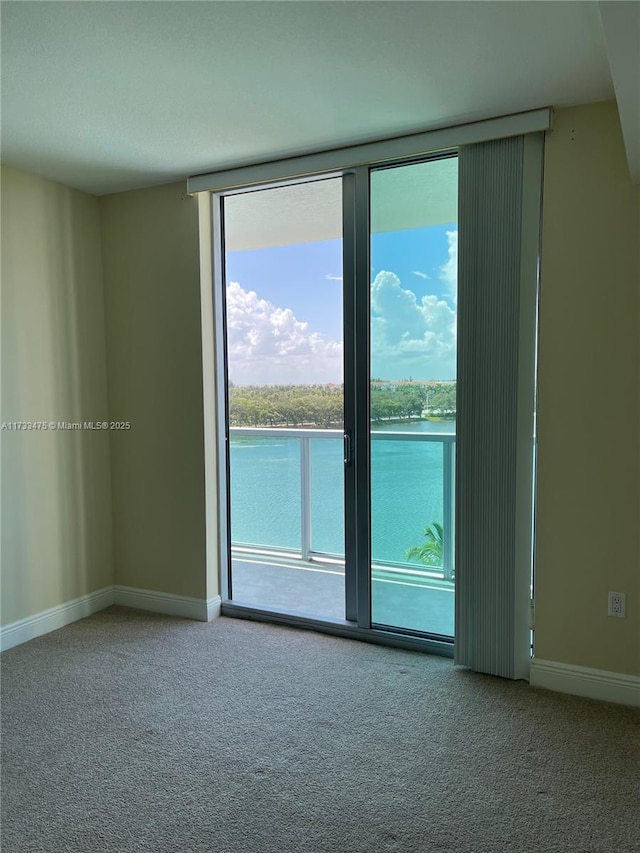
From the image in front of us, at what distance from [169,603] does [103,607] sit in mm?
447

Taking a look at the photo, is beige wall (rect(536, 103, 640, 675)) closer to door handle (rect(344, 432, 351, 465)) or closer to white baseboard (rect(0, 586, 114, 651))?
door handle (rect(344, 432, 351, 465))

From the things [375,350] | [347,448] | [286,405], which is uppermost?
[375,350]

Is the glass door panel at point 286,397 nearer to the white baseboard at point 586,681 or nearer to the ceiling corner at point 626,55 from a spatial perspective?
the white baseboard at point 586,681

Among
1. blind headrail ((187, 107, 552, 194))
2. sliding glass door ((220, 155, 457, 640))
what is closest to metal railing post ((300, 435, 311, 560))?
sliding glass door ((220, 155, 457, 640))

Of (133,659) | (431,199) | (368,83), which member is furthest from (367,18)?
(133,659)

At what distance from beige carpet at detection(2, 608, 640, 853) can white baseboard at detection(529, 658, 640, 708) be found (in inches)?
2.1

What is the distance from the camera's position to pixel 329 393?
12.0 ft

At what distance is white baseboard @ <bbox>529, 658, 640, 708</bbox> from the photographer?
237cm

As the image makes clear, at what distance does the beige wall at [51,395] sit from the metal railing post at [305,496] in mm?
1266

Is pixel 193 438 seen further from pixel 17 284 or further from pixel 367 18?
pixel 367 18

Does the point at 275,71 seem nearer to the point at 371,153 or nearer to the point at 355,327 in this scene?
the point at 371,153

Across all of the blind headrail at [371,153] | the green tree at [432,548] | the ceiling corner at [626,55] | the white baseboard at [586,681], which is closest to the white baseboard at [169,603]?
the green tree at [432,548]

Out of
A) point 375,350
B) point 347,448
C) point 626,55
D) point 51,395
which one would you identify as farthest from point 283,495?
point 626,55

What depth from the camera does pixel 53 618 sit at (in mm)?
3197
